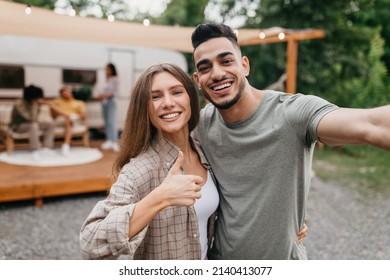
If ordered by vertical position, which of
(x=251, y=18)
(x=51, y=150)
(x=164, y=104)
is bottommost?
(x=51, y=150)

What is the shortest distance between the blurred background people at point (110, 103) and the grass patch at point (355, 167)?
14.8 ft

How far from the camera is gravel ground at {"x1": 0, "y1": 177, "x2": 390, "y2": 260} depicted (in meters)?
4.16

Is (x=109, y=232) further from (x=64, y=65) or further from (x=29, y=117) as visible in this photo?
(x=64, y=65)

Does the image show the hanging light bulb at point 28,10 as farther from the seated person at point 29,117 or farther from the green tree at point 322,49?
the green tree at point 322,49

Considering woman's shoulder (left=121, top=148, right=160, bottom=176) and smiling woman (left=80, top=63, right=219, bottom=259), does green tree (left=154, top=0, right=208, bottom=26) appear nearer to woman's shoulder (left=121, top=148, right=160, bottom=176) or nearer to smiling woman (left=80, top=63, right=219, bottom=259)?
smiling woman (left=80, top=63, right=219, bottom=259)

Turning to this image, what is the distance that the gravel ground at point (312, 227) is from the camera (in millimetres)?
4160

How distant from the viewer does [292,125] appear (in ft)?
5.10

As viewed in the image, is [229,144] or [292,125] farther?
[229,144]

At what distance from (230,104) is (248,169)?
33 centimetres

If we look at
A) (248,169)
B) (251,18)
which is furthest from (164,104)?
(251,18)

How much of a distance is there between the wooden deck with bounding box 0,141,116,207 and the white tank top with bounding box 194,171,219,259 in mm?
3253

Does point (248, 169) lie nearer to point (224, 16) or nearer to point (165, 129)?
point (165, 129)

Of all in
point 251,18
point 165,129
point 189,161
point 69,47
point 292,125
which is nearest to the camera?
point 292,125

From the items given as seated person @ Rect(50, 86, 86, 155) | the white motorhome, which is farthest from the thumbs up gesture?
the white motorhome
